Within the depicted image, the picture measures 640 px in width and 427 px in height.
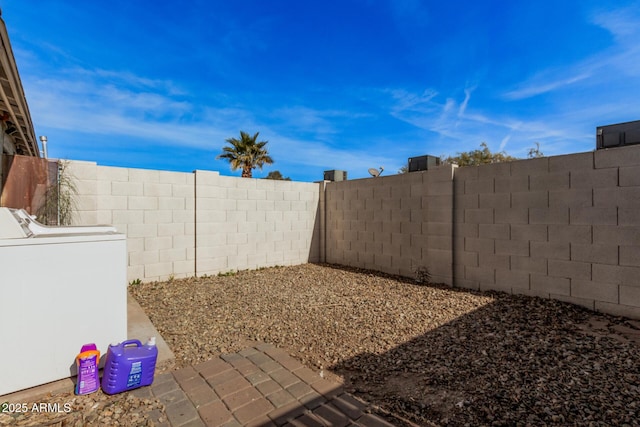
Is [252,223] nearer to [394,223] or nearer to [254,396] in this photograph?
[394,223]

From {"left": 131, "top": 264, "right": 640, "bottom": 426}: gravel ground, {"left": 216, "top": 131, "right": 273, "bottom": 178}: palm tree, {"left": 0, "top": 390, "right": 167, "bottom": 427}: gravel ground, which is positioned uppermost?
{"left": 216, "top": 131, "right": 273, "bottom": 178}: palm tree

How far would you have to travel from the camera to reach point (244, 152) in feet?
49.8

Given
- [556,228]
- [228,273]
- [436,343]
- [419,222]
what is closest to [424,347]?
[436,343]

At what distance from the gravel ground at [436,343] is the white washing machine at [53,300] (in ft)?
2.60

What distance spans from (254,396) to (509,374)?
6.86 feet

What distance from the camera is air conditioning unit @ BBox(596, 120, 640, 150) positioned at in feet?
11.9

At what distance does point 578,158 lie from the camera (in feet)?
12.2

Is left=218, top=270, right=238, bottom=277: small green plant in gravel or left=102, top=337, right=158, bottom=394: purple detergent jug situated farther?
left=218, top=270, right=238, bottom=277: small green plant in gravel

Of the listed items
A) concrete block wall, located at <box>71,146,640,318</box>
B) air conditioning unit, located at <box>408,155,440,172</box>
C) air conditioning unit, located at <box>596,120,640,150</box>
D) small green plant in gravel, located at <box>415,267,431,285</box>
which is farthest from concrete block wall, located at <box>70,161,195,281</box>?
air conditioning unit, located at <box>596,120,640,150</box>

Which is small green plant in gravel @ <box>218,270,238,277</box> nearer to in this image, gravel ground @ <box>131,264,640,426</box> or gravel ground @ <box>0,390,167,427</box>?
gravel ground @ <box>131,264,640,426</box>

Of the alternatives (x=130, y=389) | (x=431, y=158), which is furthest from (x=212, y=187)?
(x=431, y=158)

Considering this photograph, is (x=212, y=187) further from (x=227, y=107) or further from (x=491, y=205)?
(x=491, y=205)

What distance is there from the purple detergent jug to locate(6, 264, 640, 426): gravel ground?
8 cm

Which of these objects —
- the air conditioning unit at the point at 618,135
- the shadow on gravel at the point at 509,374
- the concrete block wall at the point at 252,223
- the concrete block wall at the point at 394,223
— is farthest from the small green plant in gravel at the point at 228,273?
the air conditioning unit at the point at 618,135
